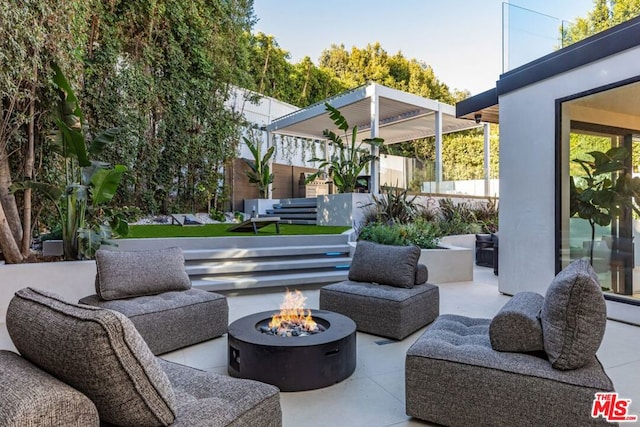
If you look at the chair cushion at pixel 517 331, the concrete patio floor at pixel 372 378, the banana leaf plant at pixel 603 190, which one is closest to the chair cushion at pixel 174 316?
the concrete patio floor at pixel 372 378

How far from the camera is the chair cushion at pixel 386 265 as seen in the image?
14.4ft

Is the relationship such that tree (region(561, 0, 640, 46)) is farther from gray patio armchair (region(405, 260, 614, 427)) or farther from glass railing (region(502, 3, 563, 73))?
gray patio armchair (region(405, 260, 614, 427))

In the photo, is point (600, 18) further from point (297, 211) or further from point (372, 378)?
point (297, 211)

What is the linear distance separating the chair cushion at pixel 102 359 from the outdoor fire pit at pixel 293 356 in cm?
138

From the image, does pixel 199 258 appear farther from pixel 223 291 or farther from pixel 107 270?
pixel 107 270

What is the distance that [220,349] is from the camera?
378cm

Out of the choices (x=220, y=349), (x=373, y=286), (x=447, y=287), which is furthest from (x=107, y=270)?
(x=447, y=287)

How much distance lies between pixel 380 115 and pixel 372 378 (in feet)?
35.9

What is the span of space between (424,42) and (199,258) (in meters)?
22.9

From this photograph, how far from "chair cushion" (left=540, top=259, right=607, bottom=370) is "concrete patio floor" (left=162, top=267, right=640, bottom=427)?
373 millimetres

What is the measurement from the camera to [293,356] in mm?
2838

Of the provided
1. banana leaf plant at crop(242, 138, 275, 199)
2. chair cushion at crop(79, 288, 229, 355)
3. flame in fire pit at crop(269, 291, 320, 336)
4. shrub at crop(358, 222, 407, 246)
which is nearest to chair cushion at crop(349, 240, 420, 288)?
flame in fire pit at crop(269, 291, 320, 336)

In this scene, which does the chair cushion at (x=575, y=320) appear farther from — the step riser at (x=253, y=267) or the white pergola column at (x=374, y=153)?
the white pergola column at (x=374, y=153)

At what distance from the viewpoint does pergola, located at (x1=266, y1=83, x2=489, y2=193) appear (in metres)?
10.2
